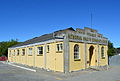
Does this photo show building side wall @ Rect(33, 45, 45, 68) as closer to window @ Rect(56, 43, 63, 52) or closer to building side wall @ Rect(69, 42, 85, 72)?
window @ Rect(56, 43, 63, 52)

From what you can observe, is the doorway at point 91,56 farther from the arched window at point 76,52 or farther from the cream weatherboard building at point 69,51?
the arched window at point 76,52

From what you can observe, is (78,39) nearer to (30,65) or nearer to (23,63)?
(30,65)

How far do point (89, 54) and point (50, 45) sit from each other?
5.70 m

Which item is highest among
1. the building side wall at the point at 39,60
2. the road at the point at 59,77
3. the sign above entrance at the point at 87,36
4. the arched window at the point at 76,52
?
A: the sign above entrance at the point at 87,36

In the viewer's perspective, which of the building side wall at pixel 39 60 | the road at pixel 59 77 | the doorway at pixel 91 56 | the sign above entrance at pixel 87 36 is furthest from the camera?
the doorway at pixel 91 56

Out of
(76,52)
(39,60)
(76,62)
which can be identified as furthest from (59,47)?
(39,60)

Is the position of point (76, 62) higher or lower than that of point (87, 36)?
lower

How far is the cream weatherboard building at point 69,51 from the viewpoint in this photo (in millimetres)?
16203

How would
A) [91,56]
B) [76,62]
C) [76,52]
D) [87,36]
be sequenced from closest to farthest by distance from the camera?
1. [76,62]
2. [76,52]
3. [87,36]
4. [91,56]

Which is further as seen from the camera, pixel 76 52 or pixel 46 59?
pixel 46 59

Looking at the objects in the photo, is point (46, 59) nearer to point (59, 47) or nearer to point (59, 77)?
point (59, 47)

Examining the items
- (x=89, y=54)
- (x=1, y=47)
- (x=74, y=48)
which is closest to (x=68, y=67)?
(x=74, y=48)

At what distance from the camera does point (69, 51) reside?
16.2 m

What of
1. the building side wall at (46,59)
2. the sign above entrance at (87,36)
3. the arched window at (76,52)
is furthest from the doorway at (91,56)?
the building side wall at (46,59)
